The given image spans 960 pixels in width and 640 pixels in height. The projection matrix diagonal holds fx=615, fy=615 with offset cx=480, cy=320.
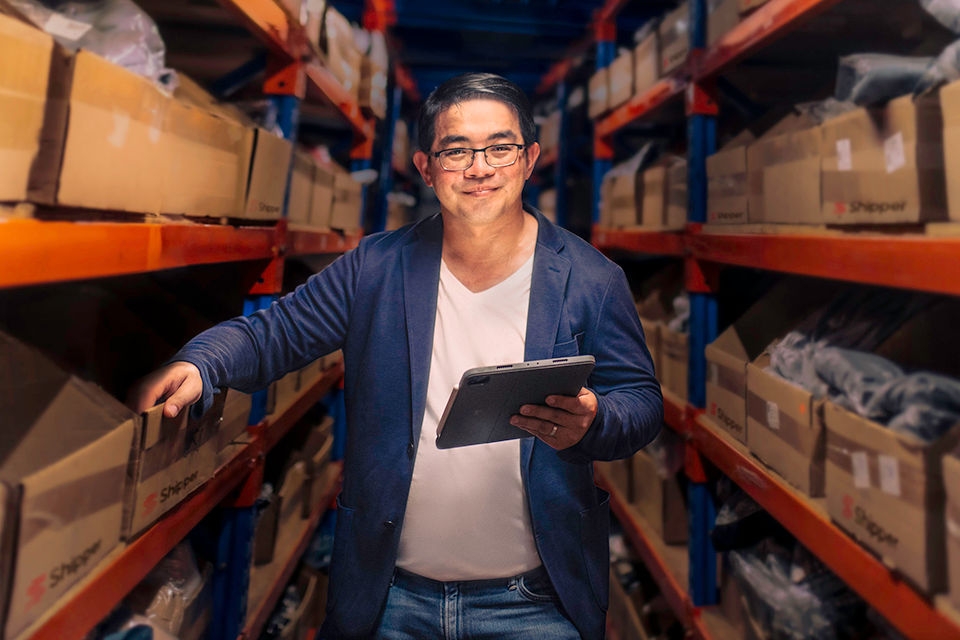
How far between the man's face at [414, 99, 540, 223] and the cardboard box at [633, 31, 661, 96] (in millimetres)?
1286

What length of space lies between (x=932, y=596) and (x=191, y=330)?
1.37m

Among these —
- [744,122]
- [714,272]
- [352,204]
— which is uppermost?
[744,122]

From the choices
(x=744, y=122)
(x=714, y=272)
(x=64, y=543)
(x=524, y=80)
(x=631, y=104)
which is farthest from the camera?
(x=524, y=80)

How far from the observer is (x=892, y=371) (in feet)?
3.27

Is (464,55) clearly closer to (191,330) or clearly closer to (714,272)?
(714,272)

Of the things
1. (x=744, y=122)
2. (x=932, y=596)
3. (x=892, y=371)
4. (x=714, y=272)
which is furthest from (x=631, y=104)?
(x=932, y=596)

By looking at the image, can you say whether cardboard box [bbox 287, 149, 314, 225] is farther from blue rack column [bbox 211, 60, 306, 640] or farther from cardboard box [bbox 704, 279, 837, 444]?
cardboard box [bbox 704, 279, 837, 444]

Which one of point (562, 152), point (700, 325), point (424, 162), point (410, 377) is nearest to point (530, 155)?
point (424, 162)

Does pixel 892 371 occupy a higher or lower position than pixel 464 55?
lower

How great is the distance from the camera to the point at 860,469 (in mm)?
980

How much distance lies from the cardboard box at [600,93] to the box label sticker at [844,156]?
5.71ft

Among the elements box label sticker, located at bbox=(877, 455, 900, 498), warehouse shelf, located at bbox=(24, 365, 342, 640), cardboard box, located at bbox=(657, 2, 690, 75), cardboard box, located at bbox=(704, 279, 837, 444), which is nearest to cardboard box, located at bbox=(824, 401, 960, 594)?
box label sticker, located at bbox=(877, 455, 900, 498)

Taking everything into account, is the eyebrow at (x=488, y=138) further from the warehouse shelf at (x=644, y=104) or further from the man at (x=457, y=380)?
the warehouse shelf at (x=644, y=104)

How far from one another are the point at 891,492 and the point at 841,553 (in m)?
0.20
